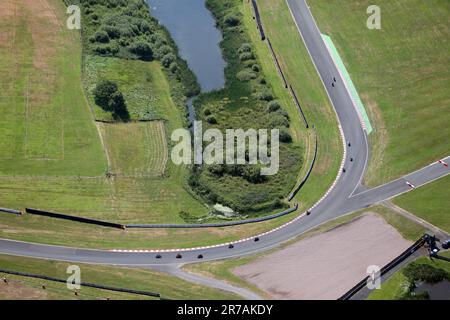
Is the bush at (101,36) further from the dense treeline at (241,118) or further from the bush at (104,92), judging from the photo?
the dense treeline at (241,118)

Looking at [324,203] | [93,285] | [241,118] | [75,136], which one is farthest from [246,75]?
[93,285]

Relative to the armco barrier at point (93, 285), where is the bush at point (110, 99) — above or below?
above

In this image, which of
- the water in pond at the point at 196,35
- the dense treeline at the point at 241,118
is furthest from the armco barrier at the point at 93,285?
the water in pond at the point at 196,35

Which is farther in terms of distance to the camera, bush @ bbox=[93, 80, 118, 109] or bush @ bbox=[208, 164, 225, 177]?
bush @ bbox=[93, 80, 118, 109]

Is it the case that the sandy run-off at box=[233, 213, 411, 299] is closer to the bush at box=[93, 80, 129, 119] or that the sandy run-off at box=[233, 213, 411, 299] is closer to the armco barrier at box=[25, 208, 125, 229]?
the armco barrier at box=[25, 208, 125, 229]

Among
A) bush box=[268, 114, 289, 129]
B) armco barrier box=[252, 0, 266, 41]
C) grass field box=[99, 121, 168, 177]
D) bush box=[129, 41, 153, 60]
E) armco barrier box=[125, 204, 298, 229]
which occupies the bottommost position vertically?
armco barrier box=[125, 204, 298, 229]

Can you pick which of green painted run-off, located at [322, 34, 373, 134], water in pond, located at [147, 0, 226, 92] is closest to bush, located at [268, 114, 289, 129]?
green painted run-off, located at [322, 34, 373, 134]
